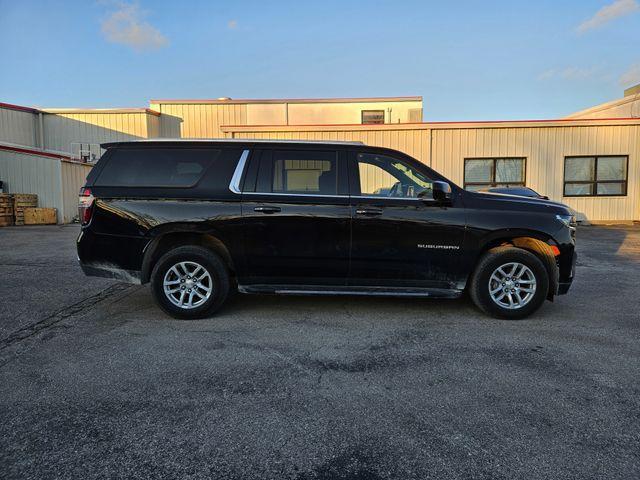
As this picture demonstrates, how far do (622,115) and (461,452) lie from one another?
20895 mm

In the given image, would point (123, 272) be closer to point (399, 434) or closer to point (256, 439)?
point (256, 439)

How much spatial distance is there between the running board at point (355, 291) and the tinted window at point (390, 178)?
3.44ft

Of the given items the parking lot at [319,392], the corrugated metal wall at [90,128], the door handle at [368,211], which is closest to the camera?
the parking lot at [319,392]

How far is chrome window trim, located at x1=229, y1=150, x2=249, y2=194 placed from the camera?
496 centimetres

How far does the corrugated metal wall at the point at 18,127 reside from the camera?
2097 centimetres

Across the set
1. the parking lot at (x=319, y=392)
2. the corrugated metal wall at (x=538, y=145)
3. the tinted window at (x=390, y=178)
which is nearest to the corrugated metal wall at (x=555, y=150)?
the corrugated metal wall at (x=538, y=145)

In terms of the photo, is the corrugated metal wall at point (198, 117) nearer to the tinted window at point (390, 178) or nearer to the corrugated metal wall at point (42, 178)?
the corrugated metal wall at point (42, 178)

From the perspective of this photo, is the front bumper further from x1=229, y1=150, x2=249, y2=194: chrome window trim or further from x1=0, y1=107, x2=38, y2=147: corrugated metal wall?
x1=0, y1=107, x2=38, y2=147: corrugated metal wall

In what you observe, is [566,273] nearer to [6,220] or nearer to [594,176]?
[594,176]

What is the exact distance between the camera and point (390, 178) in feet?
17.2

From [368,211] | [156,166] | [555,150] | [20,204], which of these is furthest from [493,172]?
[20,204]

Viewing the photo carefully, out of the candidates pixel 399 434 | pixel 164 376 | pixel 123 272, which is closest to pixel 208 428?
pixel 164 376

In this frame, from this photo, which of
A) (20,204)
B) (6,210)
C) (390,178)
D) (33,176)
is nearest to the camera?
(390,178)

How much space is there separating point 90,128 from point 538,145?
66.6 ft
